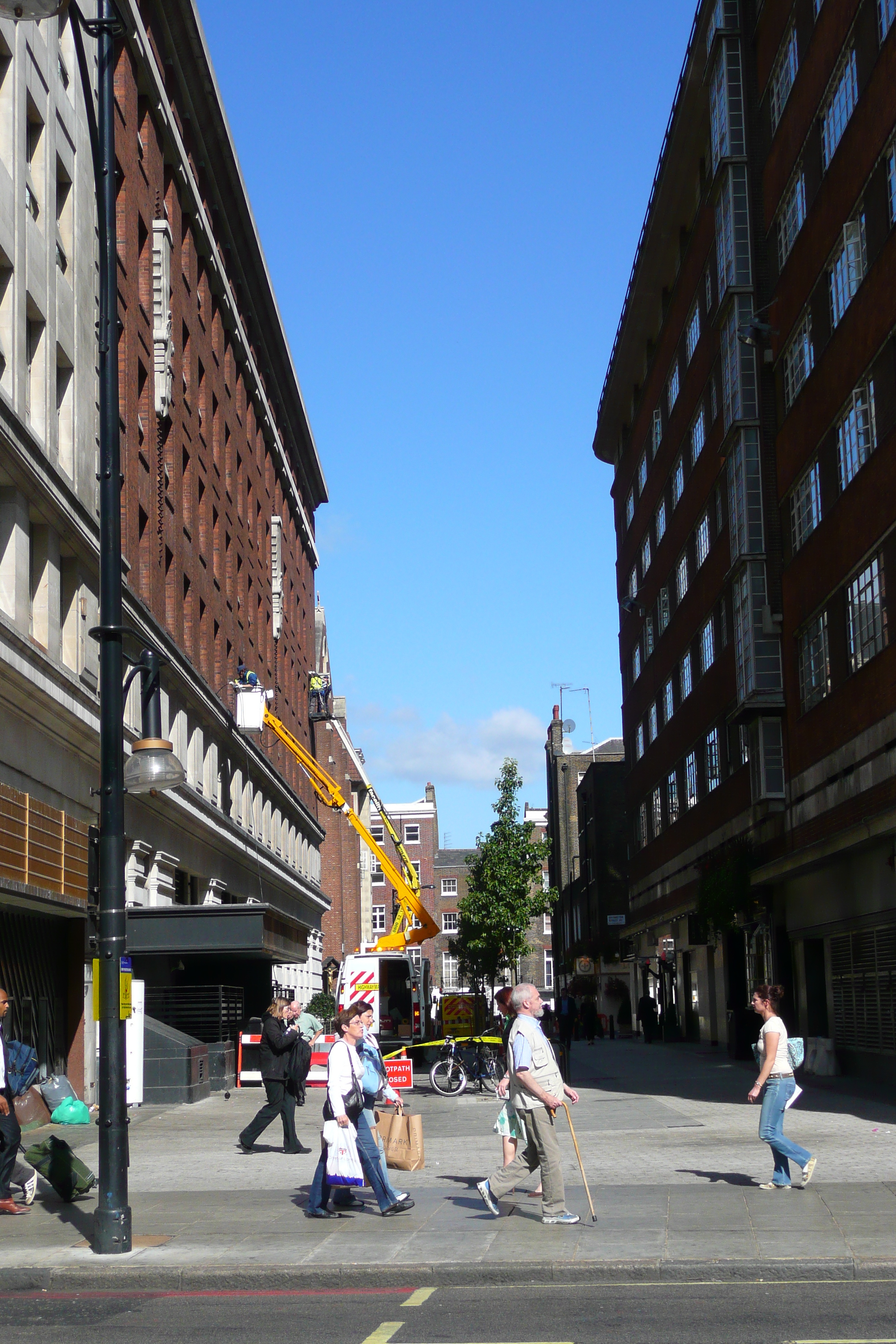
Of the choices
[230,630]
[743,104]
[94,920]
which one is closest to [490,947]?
[230,630]

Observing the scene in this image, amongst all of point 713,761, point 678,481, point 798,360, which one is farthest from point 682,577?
point 798,360

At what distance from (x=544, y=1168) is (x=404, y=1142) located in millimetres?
2695

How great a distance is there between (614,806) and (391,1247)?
63.4m

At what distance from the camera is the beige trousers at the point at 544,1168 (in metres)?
11.9

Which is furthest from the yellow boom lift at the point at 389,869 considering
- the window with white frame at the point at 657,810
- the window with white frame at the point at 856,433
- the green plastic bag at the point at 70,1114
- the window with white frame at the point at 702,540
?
the window with white frame at the point at 856,433

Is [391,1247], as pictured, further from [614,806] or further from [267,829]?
[614,806]

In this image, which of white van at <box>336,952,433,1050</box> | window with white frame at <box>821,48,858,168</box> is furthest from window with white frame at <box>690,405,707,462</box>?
white van at <box>336,952,433,1050</box>

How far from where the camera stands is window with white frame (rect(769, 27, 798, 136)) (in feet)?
100

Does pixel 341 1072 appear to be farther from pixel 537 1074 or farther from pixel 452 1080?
pixel 452 1080

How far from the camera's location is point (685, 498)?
43469 mm

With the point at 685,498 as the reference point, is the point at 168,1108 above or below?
below

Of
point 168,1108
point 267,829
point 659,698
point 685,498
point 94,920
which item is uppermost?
point 685,498

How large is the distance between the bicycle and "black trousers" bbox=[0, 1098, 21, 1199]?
16.3m

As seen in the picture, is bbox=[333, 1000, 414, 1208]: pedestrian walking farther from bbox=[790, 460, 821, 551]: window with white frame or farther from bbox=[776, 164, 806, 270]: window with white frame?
bbox=[776, 164, 806, 270]: window with white frame
